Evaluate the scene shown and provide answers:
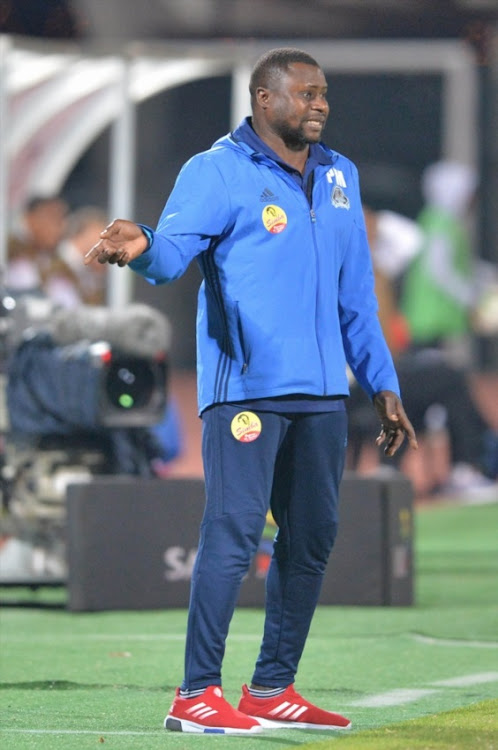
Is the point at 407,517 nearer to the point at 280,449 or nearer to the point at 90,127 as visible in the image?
the point at 280,449

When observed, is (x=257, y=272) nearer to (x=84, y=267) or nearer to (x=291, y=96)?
(x=291, y=96)

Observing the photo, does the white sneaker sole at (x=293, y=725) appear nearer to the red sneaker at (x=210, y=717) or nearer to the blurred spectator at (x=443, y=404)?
the red sneaker at (x=210, y=717)

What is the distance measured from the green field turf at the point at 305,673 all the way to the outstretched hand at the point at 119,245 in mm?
1185

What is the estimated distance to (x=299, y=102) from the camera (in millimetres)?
5008

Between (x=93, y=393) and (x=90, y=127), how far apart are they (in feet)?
16.7

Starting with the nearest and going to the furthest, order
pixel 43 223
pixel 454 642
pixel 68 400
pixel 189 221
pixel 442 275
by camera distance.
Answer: pixel 189 221 → pixel 454 642 → pixel 68 400 → pixel 43 223 → pixel 442 275

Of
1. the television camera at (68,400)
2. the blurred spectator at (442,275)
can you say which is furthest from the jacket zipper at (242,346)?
→ the blurred spectator at (442,275)

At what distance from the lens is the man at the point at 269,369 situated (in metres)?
4.92

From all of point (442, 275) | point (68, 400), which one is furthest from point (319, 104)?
point (442, 275)

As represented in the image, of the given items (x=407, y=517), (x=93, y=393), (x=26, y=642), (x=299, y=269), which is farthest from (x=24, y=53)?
(x=299, y=269)

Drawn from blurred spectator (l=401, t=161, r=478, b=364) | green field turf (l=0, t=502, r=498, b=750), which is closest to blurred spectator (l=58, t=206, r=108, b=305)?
green field turf (l=0, t=502, r=498, b=750)

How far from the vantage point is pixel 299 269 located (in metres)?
4.98

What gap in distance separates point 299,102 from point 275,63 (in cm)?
13

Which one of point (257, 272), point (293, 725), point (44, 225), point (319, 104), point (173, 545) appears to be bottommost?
point (293, 725)
